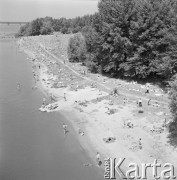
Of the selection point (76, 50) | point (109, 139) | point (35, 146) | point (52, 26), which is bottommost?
point (35, 146)

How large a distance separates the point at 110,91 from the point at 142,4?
52.6ft

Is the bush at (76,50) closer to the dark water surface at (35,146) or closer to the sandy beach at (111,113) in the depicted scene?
the sandy beach at (111,113)

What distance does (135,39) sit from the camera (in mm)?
61469

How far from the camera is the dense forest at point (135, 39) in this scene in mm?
57156

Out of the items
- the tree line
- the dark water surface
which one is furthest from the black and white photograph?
the tree line

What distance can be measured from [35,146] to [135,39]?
28.7 meters

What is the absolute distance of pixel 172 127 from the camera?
4200 centimetres

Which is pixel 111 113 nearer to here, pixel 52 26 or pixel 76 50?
pixel 76 50

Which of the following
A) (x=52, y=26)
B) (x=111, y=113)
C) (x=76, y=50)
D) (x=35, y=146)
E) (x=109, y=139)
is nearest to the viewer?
(x=109, y=139)

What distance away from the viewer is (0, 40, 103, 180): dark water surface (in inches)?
1414

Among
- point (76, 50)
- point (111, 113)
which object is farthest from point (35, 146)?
point (76, 50)

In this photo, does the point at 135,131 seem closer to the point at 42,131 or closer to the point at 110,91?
the point at 42,131

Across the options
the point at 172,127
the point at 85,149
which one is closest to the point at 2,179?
the point at 85,149

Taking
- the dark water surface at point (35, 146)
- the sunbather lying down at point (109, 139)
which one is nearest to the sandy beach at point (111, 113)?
the sunbather lying down at point (109, 139)
